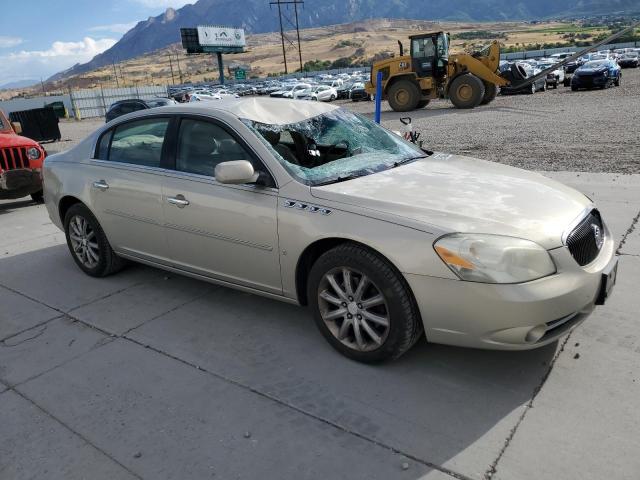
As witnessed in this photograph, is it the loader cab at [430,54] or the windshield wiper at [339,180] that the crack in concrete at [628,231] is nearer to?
the windshield wiper at [339,180]

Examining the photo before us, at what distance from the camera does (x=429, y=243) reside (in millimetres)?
2838

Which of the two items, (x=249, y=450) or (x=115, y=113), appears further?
Result: (x=115, y=113)

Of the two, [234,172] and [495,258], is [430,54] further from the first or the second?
[495,258]

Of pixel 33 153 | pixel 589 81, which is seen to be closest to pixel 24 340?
pixel 33 153

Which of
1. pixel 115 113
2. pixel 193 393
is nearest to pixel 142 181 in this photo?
pixel 193 393

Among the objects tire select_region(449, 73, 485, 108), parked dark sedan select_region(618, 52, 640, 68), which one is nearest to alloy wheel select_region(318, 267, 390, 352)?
tire select_region(449, 73, 485, 108)

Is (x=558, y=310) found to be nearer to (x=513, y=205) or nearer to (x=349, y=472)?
(x=513, y=205)

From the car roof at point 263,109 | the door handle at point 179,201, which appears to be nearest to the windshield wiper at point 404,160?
the car roof at point 263,109

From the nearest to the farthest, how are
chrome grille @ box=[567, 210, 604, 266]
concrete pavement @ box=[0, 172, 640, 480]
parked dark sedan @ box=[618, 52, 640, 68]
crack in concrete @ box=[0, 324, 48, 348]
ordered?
concrete pavement @ box=[0, 172, 640, 480] < chrome grille @ box=[567, 210, 604, 266] < crack in concrete @ box=[0, 324, 48, 348] < parked dark sedan @ box=[618, 52, 640, 68]

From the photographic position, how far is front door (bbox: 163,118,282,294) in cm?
352

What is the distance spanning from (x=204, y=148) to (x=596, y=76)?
26383 millimetres

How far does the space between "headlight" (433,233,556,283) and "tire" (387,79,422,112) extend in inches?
828

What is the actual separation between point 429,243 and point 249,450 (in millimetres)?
1367

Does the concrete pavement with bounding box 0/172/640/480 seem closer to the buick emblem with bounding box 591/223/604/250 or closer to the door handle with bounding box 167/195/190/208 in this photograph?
the buick emblem with bounding box 591/223/604/250
